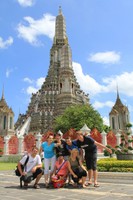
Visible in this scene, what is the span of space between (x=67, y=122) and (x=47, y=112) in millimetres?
24222

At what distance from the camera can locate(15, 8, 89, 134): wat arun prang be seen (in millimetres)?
62588

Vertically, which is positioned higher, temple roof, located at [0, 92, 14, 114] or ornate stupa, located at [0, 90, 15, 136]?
temple roof, located at [0, 92, 14, 114]

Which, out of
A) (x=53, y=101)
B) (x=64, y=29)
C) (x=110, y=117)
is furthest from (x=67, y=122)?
(x=64, y=29)

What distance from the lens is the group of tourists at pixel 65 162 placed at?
24.0 ft

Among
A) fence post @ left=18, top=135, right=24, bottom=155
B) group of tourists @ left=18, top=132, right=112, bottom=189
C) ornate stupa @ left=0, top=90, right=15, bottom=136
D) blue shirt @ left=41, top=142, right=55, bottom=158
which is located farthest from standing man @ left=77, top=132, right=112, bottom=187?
ornate stupa @ left=0, top=90, right=15, bottom=136

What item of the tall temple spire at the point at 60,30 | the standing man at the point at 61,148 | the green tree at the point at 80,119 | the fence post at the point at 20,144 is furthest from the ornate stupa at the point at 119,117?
the standing man at the point at 61,148

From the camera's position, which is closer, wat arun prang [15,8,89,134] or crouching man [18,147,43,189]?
crouching man [18,147,43,189]

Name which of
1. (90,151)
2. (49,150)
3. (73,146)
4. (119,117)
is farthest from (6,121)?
(90,151)

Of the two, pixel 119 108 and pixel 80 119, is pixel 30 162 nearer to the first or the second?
pixel 80 119

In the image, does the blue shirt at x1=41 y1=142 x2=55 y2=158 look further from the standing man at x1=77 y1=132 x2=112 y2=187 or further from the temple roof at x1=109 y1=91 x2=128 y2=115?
the temple roof at x1=109 y1=91 x2=128 y2=115

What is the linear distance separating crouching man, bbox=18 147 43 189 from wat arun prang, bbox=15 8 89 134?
2017 inches

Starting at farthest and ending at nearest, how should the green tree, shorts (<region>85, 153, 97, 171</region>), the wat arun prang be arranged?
the wat arun prang, the green tree, shorts (<region>85, 153, 97, 171</region>)

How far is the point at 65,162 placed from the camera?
7.63 meters

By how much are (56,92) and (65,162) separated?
62137 mm
